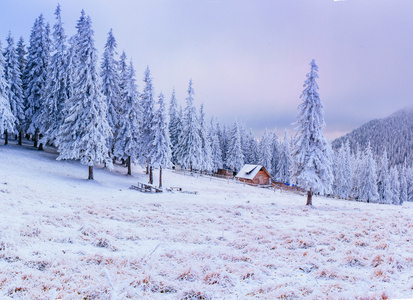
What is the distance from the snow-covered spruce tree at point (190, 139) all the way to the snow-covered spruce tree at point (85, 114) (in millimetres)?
23126

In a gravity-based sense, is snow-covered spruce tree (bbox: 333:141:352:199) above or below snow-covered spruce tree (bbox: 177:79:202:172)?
below

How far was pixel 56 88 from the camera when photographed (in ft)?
99.2

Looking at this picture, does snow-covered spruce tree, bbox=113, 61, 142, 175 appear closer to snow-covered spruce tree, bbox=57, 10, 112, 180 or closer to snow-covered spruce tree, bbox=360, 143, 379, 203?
snow-covered spruce tree, bbox=57, 10, 112, 180

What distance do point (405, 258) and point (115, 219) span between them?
12.7 metres

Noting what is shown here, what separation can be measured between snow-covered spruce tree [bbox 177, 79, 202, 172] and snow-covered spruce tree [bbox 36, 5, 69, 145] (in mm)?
23301

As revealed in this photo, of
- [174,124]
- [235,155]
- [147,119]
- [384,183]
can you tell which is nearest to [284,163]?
[235,155]

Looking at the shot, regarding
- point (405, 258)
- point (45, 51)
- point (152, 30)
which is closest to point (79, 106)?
point (45, 51)

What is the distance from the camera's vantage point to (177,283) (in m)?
5.68

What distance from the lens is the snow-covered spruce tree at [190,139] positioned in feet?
160

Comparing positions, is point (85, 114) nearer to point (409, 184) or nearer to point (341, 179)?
point (341, 179)

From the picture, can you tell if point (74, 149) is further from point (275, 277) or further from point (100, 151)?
point (275, 277)

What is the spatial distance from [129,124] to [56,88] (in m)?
10.2

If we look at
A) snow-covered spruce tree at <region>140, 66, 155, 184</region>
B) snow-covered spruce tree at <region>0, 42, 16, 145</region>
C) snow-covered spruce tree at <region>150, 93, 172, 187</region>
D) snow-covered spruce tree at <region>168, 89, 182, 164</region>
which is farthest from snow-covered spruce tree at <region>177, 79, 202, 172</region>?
snow-covered spruce tree at <region>0, 42, 16, 145</region>

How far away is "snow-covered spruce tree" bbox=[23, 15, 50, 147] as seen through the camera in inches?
1308
